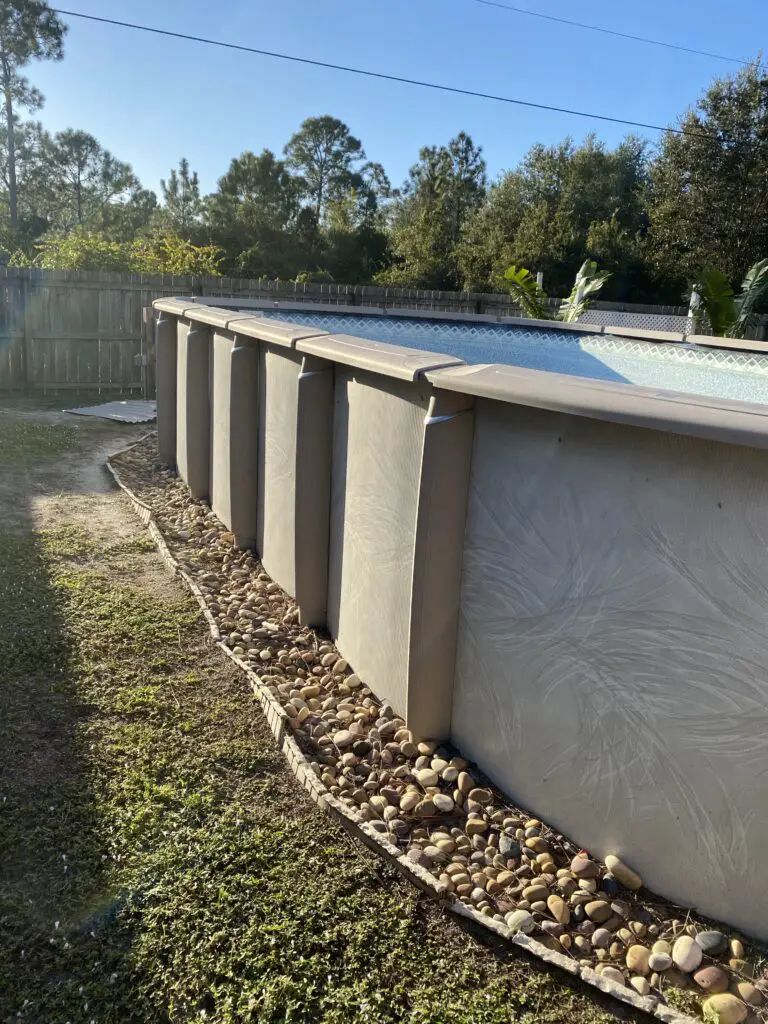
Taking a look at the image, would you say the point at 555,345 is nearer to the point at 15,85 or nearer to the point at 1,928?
the point at 1,928

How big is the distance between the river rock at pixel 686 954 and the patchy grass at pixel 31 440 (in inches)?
249

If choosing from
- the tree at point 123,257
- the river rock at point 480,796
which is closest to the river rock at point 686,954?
the river rock at point 480,796

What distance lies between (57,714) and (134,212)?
53.1m

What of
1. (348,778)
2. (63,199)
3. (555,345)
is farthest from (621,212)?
(63,199)

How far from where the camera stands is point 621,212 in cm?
2800

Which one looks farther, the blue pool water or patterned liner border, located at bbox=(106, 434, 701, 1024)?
the blue pool water

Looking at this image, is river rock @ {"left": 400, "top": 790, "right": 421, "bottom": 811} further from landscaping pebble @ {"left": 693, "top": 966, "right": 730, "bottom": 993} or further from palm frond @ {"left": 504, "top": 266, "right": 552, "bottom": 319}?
palm frond @ {"left": 504, "top": 266, "right": 552, "bottom": 319}

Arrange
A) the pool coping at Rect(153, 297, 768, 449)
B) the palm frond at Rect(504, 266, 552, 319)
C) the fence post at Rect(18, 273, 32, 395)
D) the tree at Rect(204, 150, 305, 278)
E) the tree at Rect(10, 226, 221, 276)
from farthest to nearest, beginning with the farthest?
the tree at Rect(204, 150, 305, 278), the tree at Rect(10, 226, 221, 276), the palm frond at Rect(504, 266, 552, 319), the fence post at Rect(18, 273, 32, 395), the pool coping at Rect(153, 297, 768, 449)

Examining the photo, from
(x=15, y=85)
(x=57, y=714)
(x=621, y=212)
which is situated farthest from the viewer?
(x=15, y=85)

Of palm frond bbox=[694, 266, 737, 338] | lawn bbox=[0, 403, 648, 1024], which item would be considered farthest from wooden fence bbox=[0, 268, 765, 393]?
lawn bbox=[0, 403, 648, 1024]

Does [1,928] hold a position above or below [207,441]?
below

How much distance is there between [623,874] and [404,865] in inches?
22.9

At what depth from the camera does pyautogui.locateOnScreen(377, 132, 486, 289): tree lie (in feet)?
85.9

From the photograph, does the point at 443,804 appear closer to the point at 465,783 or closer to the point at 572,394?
the point at 465,783
